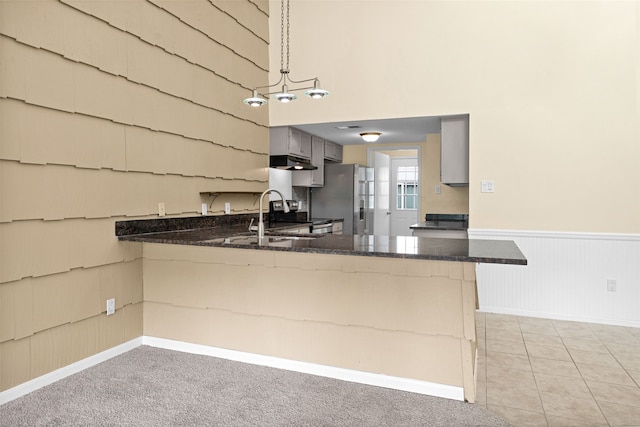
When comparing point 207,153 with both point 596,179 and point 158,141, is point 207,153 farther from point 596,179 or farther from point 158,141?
point 596,179

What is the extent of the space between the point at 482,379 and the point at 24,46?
338 centimetres

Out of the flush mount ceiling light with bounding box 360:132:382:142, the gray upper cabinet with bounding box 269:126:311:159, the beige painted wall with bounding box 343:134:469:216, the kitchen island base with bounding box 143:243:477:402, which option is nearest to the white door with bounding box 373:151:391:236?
the beige painted wall with bounding box 343:134:469:216

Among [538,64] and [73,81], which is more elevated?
[538,64]

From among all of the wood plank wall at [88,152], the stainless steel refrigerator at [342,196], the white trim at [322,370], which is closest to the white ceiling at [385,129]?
the stainless steel refrigerator at [342,196]

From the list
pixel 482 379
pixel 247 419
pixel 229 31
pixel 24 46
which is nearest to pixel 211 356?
pixel 247 419

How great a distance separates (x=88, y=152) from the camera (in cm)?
273

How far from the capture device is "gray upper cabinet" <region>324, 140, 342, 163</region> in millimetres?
6325

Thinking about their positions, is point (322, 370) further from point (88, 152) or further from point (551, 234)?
point (551, 234)

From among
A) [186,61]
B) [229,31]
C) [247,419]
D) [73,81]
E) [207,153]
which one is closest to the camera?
[247,419]

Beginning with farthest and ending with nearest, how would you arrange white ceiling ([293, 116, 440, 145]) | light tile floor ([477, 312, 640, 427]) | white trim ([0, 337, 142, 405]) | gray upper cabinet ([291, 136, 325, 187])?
gray upper cabinet ([291, 136, 325, 187])
white ceiling ([293, 116, 440, 145])
white trim ([0, 337, 142, 405])
light tile floor ([477, 312, 640, 427])

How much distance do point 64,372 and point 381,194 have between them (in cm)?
605

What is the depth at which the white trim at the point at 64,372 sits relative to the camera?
7.72 ft

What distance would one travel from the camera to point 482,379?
8.76ft

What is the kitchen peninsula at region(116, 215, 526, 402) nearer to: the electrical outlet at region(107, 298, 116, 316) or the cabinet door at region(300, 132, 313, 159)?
the electrical outlet at region(107, 298, 116, 316)
